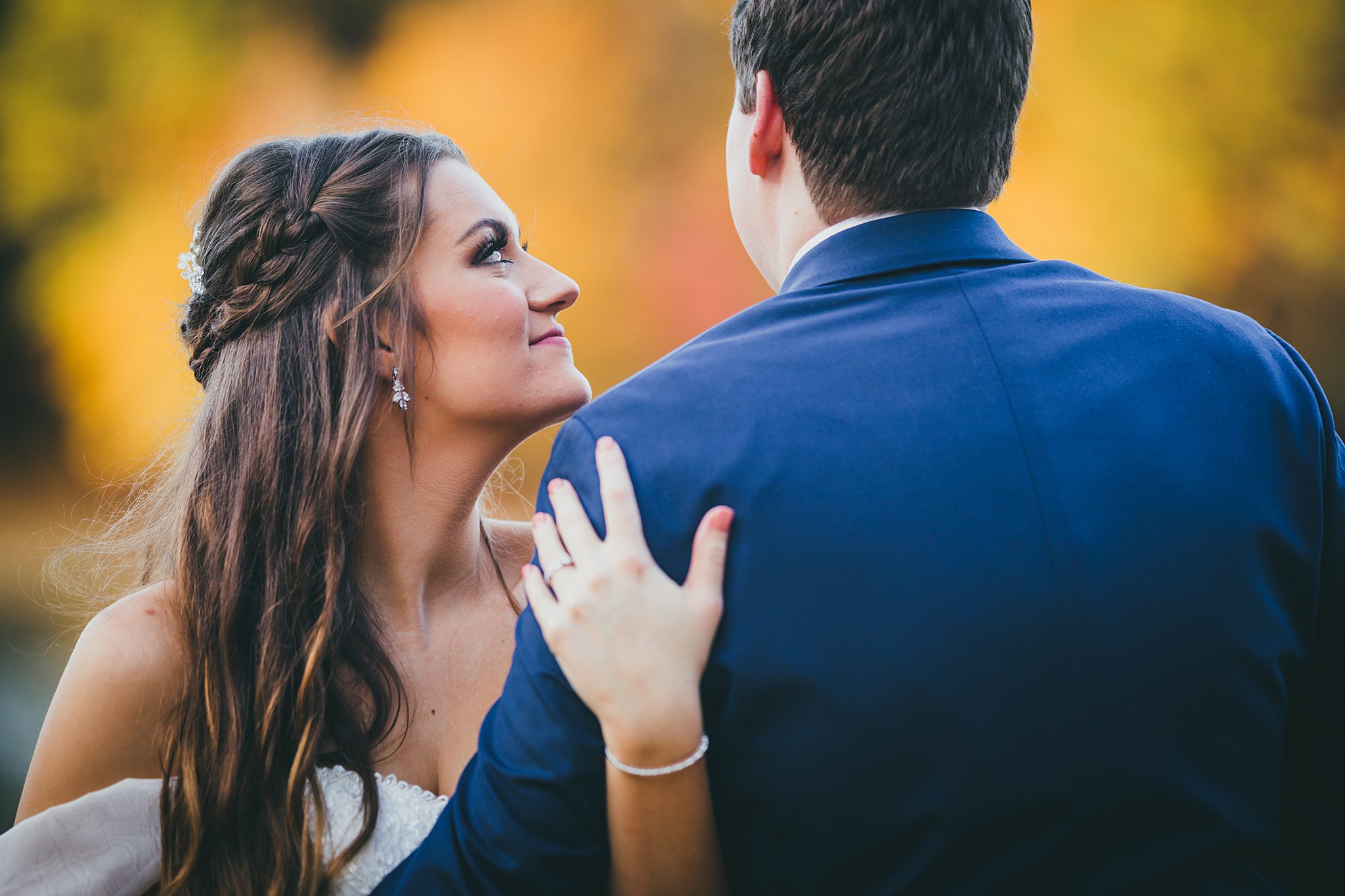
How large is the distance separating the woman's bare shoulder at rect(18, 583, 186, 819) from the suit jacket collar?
4.05ft

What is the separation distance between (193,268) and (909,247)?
1514mm

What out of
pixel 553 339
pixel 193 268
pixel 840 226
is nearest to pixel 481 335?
pixel 553 339

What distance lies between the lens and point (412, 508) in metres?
1.82

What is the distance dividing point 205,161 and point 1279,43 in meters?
5.40

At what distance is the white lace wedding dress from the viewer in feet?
4.19

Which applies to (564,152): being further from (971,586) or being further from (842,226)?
(971,586)

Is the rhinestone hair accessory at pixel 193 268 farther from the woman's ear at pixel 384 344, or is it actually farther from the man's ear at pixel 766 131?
the man's ear at pixel 766 131

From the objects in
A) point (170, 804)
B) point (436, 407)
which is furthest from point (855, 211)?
point (170, 804)

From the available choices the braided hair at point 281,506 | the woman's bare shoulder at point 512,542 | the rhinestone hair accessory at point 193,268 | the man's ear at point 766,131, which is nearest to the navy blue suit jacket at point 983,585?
the man's ear at point 766,131

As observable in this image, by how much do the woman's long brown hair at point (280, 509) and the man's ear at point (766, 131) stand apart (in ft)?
2.66

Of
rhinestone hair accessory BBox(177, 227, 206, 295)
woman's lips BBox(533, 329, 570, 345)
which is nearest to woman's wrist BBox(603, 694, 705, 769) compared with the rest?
woman's lips BBox(533, 329, 570, 345)

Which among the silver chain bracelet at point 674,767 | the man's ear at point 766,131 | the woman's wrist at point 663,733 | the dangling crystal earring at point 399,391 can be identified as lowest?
the silver chain bracelet at point 674,767

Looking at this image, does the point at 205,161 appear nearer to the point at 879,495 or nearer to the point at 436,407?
the point at 436,407

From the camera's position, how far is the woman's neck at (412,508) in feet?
5.88
